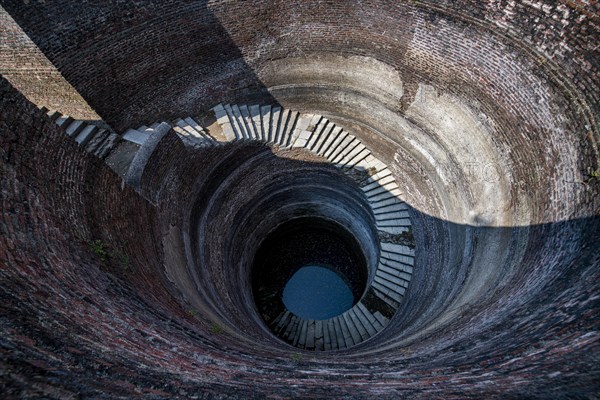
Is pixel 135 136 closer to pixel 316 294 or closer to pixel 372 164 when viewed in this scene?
pixel 372 164

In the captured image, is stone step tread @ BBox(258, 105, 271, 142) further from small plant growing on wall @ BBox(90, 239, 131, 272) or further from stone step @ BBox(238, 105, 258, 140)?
small plant growing on wall @ BBox(90, 239, 131, 272)

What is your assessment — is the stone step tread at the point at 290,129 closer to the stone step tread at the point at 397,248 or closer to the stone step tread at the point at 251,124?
the stone step tread at the point at 251,124

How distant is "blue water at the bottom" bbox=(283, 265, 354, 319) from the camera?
41.6ft

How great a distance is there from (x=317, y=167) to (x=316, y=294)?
4.66 meters

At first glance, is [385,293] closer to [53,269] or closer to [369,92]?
[369,92]

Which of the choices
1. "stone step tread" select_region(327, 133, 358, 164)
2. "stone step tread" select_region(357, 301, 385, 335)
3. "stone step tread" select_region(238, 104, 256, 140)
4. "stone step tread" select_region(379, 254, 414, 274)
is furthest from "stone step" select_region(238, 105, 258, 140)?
"stone step tread" select_region(357, 301, 385, 335)

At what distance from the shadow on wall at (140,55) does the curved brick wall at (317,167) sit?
0.12 feet

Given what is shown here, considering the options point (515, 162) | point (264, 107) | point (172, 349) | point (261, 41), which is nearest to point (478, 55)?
point (515, 162)

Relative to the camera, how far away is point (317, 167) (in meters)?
11.0

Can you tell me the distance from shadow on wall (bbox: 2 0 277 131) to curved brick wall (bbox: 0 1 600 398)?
4 cm

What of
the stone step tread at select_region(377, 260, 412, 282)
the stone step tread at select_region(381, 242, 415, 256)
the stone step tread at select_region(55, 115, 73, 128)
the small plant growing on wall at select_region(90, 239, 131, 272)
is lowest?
the small plant growing on wall at select_region(90, 239, 131, 272)

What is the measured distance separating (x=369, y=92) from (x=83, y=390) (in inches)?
347

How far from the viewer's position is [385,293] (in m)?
10.3


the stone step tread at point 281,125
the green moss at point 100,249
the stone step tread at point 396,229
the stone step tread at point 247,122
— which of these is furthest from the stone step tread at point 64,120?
the stone step tread at point 396,229
